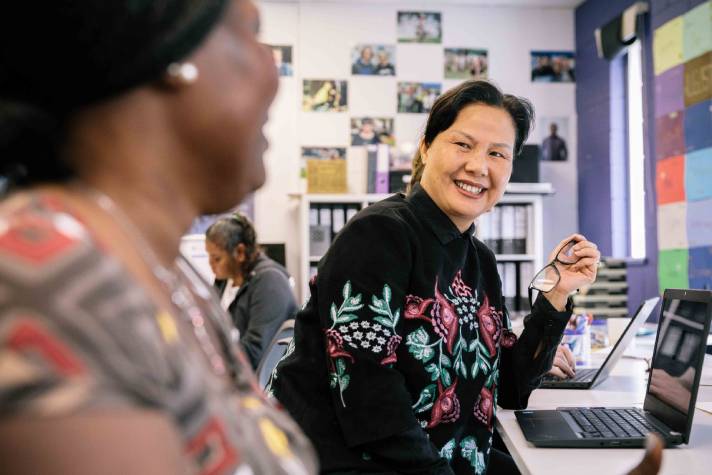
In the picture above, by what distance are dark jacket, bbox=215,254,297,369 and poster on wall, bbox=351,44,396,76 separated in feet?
6.52

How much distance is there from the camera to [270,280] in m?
3.42

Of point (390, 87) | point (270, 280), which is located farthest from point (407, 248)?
point (390, 87)

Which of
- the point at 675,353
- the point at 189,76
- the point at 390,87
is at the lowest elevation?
the point at 675,353

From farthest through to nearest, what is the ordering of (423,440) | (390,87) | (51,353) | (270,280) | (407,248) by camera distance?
(390,87), (270,280), (407,248), (423,440), (51,353)

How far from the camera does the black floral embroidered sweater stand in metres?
1.27

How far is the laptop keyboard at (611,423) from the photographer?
133 centimetres

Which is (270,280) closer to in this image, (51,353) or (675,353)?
(675,353)

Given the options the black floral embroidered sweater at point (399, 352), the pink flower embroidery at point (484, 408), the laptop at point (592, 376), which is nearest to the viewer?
the black floral embroidered sweater at point (399, 352)

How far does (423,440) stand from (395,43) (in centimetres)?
411

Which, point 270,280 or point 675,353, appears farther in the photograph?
point 270,280

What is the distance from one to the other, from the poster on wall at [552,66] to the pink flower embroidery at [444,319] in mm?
3972

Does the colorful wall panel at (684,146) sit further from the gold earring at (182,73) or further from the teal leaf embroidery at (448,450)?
the gold earring at (182,73)

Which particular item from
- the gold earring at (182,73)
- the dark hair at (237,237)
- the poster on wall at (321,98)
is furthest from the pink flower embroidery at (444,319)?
the poster on wall at (321,98)

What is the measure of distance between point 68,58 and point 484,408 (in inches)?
Answer: 48.3
